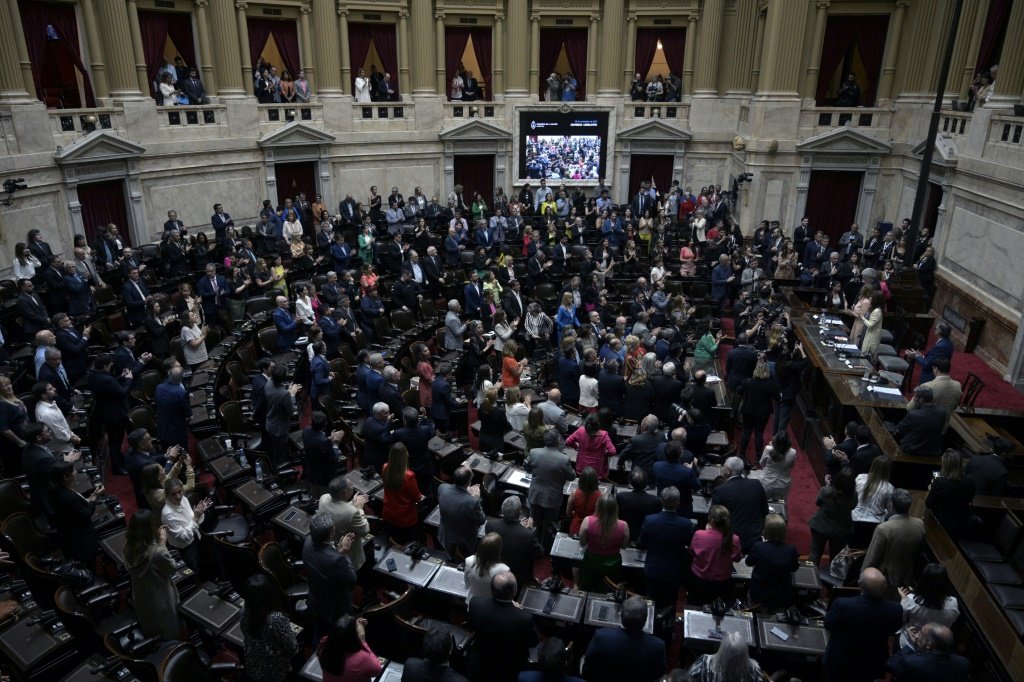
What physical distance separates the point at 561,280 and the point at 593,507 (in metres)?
10.6

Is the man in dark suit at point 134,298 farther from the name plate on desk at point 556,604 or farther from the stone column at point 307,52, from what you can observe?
the stone column at point 307,52

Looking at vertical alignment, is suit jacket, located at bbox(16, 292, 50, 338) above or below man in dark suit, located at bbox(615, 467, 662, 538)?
above

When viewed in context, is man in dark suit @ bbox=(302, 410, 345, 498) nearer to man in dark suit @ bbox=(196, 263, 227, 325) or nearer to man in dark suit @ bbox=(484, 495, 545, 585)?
man in dark suit @ bbox=(484, 495, 545, 585)

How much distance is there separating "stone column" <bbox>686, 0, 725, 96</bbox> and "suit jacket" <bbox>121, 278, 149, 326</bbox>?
59.8 ft

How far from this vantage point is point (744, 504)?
702 centimetres

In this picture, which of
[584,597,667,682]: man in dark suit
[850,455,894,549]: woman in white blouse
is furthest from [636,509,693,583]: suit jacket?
[850,455,894,549]: woman in white blouse

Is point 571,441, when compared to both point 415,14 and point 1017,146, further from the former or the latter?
point 415,14

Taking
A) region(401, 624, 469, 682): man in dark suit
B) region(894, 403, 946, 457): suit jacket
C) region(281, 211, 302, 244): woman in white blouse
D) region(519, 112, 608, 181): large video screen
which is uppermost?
region(519, 112, 608, 181): large video screen

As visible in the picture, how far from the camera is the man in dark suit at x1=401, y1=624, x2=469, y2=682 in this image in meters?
4.58

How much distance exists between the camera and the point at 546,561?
8.49 m

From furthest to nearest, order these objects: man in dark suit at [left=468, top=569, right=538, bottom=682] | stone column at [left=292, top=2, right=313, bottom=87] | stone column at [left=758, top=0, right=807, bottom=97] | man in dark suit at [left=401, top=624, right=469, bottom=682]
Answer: stone column at [left=292, top=2, right=313, bottom=87]
stone column at [left=758, top=0, right=807, bottom=97]
man in dark suit at [left=468, top=569, right=538, bottom=682]
man in dark suit at [left=401, top=624, right=469, bottom=682]

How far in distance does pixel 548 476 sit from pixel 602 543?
118 cm

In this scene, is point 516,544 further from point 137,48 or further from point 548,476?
point 137,48

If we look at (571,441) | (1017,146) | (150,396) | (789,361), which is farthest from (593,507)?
(1017,146)
